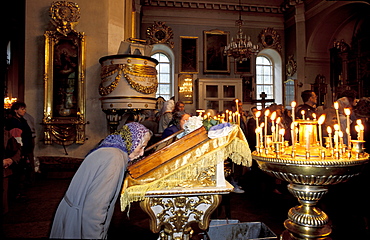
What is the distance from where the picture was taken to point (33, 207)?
418cm

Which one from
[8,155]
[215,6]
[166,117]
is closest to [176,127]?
[166,117]

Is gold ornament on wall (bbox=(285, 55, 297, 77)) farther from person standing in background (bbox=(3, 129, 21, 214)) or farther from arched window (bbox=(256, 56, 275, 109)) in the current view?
person standing in background (bbox=(3, 129, 21, 214))

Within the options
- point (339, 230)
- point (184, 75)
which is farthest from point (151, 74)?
point (184, 75)

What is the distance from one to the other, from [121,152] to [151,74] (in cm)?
372

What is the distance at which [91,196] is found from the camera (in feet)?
6.18

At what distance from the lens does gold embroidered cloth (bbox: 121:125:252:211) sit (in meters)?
2.21

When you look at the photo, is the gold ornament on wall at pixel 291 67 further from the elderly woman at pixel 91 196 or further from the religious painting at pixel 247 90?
the elderly woman at pixel 91 196

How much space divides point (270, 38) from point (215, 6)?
124 inches

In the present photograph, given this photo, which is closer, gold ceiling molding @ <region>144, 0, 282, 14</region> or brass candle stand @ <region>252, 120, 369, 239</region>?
brass candle stand @ <region>252, 120, 369, 239</region>

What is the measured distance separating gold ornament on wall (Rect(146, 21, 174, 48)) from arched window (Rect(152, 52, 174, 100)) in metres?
1.04

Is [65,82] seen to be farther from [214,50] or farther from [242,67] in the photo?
[242,67]

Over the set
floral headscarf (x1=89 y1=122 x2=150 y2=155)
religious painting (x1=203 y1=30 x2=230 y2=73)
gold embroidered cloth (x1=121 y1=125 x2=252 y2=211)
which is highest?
religious painting (x1=203 y1=30 x2=230 y2=73)


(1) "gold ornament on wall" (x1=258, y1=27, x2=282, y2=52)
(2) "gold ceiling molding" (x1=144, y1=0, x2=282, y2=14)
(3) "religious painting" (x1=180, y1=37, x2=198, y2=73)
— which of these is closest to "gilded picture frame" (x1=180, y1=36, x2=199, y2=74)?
(3) "religious painting" (x1=180, y1=37, x2=198, y2=73)

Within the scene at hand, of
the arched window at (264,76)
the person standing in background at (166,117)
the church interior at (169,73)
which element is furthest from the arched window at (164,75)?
the person standing in background at (166,117)
